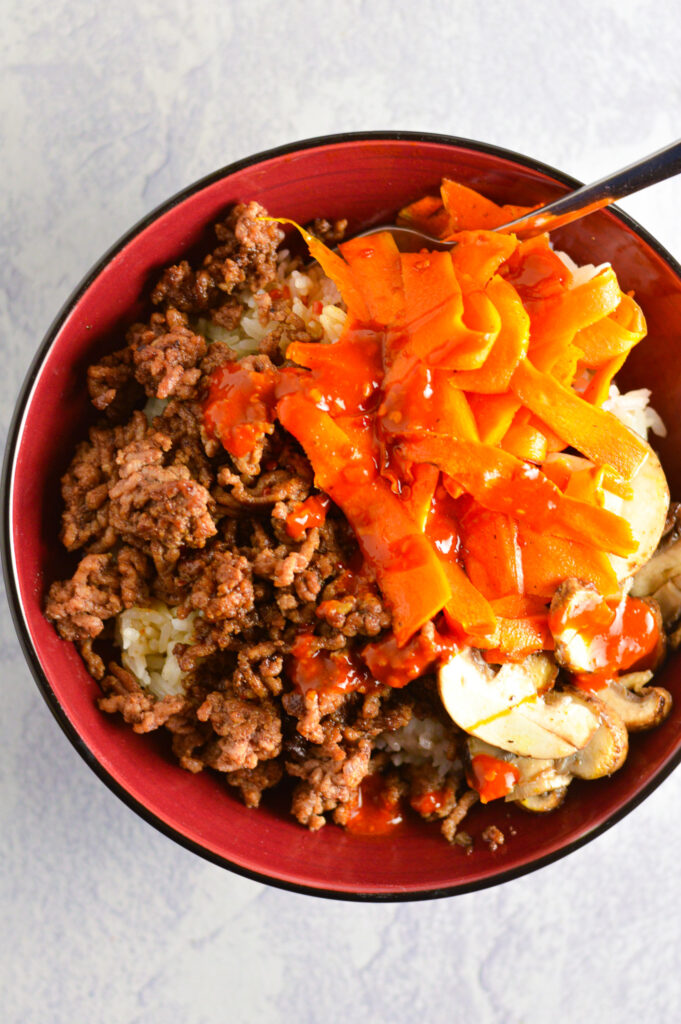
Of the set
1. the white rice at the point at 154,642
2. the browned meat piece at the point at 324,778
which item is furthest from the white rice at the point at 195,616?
the browned meat piece at the point at 324,778

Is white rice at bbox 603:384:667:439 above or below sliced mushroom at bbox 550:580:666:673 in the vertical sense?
above

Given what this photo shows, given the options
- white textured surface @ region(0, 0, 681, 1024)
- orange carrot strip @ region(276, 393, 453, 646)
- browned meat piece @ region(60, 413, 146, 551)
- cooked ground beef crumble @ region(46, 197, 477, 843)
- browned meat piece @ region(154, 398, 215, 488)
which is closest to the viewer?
orange carrot strip @ region(276, 393, 453, 646)

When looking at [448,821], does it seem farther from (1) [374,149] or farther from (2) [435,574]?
(1) [374,149]

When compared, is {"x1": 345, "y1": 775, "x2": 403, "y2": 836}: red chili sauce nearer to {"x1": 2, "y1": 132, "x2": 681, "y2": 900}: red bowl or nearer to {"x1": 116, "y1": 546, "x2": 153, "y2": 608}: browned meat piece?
{"x1": 2, "y1": 132, "x2": 681, "y2": 900}: red bowl

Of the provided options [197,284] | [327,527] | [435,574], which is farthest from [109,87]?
[435,574]

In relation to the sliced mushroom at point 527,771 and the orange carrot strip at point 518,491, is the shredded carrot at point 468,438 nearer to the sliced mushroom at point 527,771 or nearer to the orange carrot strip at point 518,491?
the orange carrot strip at point 518,491

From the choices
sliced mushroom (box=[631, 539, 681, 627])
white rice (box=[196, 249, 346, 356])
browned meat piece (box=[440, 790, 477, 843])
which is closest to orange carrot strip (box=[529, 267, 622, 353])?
white rice (box=[196, 249, 346, 356])

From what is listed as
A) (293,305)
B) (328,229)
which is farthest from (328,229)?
(293,305)
